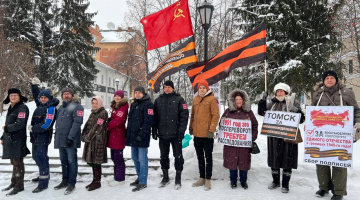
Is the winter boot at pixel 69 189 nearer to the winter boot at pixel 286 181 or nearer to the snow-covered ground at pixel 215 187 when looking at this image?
the snow-covered ground at pixel 215 187

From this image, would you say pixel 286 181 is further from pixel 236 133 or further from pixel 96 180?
pixel 96 180

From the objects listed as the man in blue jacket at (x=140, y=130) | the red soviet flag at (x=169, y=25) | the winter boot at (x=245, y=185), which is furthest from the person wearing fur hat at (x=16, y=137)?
the winter boot at (x=245, y=185)

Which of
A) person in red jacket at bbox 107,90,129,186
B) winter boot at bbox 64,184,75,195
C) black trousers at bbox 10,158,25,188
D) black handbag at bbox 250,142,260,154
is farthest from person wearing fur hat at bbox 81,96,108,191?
black handbag at bbox 250,142,260,154

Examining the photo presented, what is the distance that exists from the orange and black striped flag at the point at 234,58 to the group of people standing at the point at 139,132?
87 centimetres

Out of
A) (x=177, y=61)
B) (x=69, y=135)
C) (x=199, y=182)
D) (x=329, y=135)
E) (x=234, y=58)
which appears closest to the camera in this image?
(x=329, y=135)

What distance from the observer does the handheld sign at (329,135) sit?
4.17 meters

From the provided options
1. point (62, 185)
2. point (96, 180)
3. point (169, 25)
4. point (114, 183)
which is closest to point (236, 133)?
point (114, 183)

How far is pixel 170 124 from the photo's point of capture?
497 centimetres

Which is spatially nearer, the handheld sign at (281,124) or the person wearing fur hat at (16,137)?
the handheld sign at (281,124)

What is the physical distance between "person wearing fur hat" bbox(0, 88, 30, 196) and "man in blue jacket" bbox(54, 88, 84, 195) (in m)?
0.67

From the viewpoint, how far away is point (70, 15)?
2378cm

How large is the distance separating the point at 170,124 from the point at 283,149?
7.29ft

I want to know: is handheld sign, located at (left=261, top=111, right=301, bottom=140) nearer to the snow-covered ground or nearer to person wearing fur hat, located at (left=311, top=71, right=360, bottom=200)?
→ person wearing fur hat, located at (left=311, top=71, right=360, bottom=200)

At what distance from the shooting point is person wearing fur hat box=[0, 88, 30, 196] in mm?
4898
